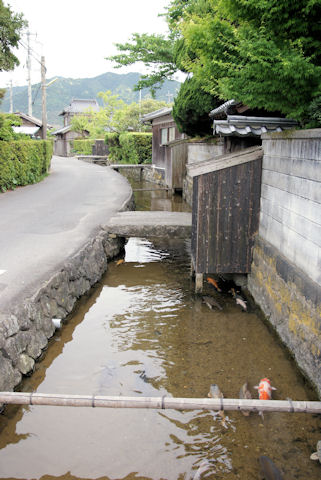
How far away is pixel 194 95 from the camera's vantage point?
44.7 ft

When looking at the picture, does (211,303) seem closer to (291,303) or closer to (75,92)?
(291,303)

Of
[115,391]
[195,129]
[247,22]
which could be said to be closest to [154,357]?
[115,391]

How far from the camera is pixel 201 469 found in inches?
149

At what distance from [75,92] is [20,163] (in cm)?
10690

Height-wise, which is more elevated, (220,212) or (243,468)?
(220,212)

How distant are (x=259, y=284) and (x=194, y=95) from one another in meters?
8.47

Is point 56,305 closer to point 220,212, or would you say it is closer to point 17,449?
point 17,449

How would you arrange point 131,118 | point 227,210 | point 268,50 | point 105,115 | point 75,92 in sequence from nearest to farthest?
point 268,50 → point 227,210 → point 131,118 → point 105,115 → point 75,92

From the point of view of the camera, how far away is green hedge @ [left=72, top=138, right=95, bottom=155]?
48.5 meters

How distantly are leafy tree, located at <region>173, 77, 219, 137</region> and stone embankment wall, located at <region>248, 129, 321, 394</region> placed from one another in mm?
6774

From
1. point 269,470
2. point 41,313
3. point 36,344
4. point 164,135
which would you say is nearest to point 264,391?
point 269,470

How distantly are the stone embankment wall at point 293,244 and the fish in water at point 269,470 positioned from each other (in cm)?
137

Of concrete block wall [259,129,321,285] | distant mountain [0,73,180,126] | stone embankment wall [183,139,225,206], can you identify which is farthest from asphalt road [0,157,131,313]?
distant mountain [0,73,180,126]

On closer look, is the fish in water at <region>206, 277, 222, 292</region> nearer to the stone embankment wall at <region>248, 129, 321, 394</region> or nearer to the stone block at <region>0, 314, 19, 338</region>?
the stone embankment wall at <region>248, 129, 321, 394</region>
